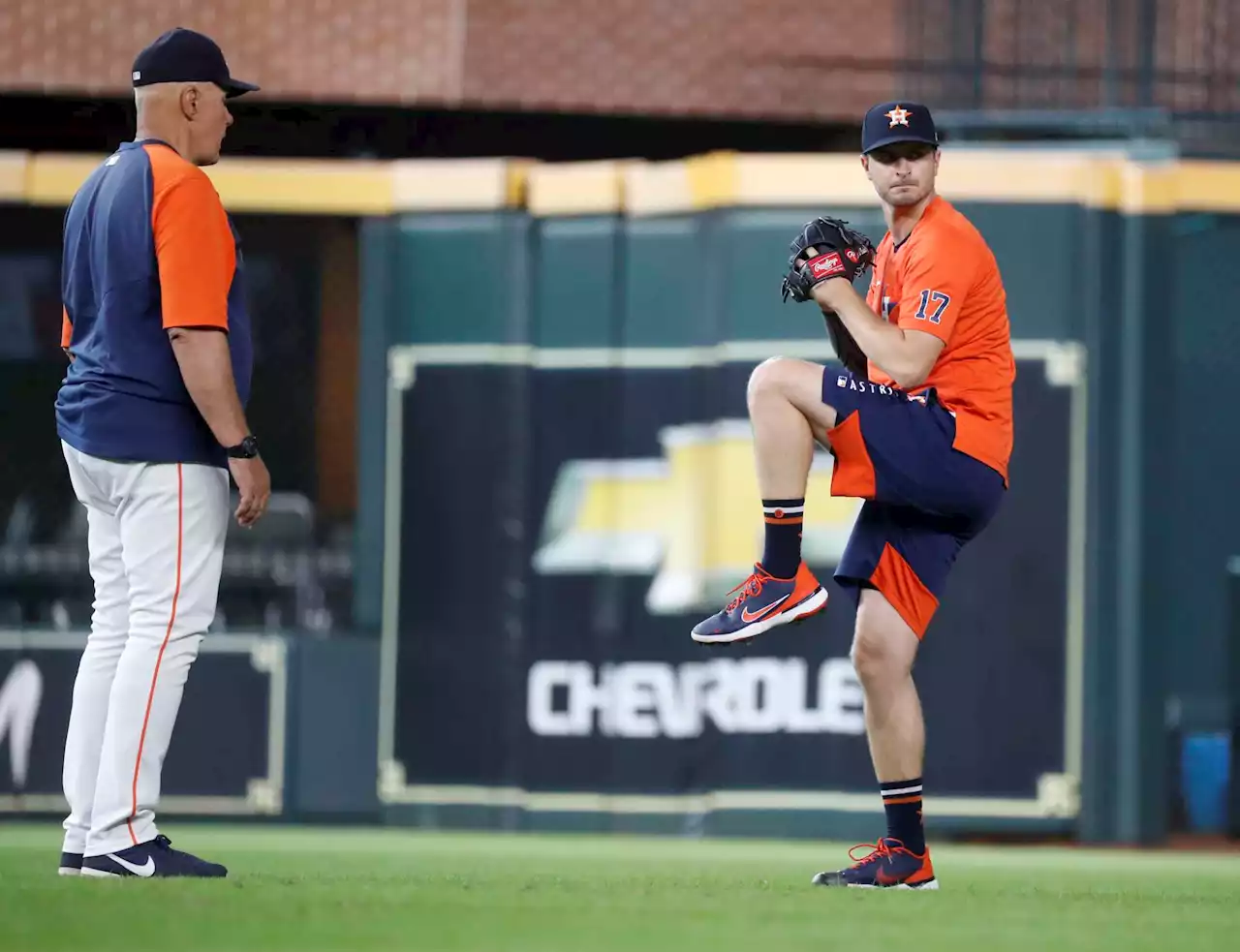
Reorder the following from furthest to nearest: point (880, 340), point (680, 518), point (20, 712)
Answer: point (20, 712) → point (680, 518) → point (880, 340)

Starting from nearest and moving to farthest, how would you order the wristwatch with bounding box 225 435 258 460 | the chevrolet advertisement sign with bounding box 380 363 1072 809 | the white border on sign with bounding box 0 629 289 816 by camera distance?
the wristwatch with bounding box 225 435 258 460 → the chevrolet advertisement sign with bounding box 380 363 1072 809 → the white border on sign with bounding box 0 629 289 816

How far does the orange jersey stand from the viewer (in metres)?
5.63

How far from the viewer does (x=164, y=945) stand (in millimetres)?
4195

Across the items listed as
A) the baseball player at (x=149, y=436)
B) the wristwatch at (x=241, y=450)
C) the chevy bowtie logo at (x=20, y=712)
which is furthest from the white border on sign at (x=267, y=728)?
the wristwatch at (x=241, y=450)

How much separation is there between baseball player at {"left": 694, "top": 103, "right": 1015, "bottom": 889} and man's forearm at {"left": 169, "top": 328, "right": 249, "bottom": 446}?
1369 millimetres

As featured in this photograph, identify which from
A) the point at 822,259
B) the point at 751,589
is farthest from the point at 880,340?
the point at 751,589

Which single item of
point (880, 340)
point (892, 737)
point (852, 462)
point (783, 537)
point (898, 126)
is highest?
point (898, 126)

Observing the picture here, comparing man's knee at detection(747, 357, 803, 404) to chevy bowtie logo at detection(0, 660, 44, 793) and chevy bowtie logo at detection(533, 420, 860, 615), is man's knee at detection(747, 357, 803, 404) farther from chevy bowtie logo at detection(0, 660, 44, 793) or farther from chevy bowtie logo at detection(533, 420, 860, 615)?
chevy bowtie logo at detection(0, 660, 44, 793)

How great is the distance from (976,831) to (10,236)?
5318mm

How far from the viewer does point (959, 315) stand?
227 inches

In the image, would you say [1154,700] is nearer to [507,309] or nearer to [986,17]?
[507,309]

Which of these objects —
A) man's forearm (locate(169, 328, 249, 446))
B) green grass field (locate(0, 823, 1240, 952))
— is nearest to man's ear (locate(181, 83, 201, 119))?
man's forearm (locate(169, 328, 249, 446))

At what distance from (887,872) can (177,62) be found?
2.87 metres

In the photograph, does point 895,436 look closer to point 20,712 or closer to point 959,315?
point 959,315
